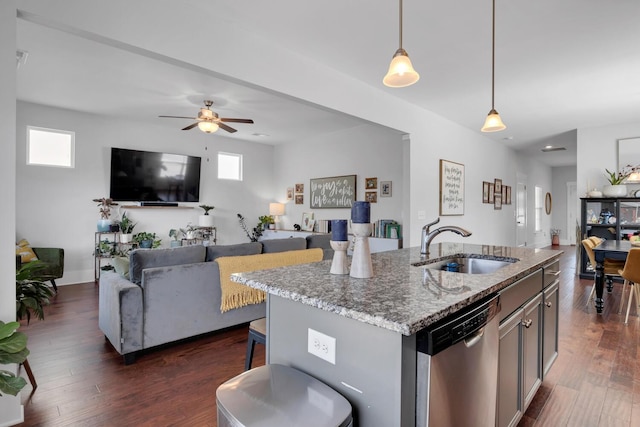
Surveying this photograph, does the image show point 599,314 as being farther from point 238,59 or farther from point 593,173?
point 238,59

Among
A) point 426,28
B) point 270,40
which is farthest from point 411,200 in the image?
point 270,40

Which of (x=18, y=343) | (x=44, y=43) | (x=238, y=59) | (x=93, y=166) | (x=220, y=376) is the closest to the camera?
(x=18, y=343)

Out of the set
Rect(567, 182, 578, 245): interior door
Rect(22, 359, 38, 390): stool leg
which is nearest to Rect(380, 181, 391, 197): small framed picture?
Rect(22, 359, 38, 390): stool leg

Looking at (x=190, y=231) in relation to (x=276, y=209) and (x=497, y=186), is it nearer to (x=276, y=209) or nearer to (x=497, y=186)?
(x=276, y=209)

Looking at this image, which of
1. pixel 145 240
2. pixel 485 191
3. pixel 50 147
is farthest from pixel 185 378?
pixel 485 191

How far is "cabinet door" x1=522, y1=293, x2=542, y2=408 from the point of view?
5.61ft

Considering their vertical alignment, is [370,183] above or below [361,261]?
above

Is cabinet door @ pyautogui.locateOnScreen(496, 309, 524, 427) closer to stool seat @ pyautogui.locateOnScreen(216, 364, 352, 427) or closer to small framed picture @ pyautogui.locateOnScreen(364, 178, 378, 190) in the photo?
stool seat @ pyautogui.locateOnScreen(216, 364, 352, 427)

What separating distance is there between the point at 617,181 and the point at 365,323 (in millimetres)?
6440

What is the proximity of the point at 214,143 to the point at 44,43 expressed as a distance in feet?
12.5

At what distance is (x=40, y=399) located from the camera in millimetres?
2037

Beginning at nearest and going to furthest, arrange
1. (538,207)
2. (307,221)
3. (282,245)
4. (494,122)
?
(494,122) → (282,245) → (307,221) → (538,207)

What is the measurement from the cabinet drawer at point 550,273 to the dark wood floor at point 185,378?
72 centimetres

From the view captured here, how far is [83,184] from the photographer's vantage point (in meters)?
5.34
